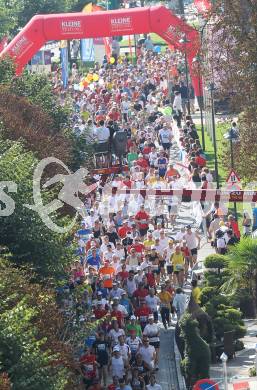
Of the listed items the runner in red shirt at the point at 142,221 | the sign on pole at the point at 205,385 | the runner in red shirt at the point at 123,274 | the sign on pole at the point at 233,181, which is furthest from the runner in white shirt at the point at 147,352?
the runner in red shirt at the point at 142,221

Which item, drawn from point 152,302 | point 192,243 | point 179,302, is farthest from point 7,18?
point 179,302

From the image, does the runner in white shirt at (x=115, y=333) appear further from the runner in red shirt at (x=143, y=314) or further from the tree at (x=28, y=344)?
the tree at (x=28, y=344)

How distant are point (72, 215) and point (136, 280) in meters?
2.25

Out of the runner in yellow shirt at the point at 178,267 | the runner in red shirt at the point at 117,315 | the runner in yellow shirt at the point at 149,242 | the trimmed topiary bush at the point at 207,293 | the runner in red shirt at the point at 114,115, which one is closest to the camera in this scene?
the runner in red shirt at the point at 117,315

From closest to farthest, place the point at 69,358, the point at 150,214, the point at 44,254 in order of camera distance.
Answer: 1. the point at 69,358
2. the point at 44,254
3. the point at 150,214

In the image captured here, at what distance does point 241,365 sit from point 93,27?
2308 centimetres

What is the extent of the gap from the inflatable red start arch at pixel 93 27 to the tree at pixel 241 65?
12.7 m

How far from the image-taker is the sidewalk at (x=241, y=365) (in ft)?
90.8

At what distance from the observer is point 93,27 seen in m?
50.0

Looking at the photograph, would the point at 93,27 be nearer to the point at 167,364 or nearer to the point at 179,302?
the point at 179,302

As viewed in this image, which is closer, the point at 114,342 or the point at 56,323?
the point at 56,323

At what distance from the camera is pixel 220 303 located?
30812 millimetres

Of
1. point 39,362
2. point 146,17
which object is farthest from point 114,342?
point 146,17

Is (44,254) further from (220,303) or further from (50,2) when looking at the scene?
(50,2)
